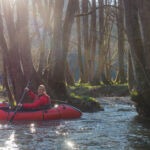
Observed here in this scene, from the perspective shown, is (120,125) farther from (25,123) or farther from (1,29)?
(1,29)

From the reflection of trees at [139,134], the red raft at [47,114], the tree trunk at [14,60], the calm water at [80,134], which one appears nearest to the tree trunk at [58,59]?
the tree trunk at [14,60]

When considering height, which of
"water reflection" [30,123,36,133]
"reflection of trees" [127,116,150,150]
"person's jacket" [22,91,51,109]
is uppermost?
"person's jacket" [22,91,51,109]

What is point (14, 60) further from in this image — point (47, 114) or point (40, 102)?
point (47, 114)

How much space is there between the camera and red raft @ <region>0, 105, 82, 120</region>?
11.8 meters

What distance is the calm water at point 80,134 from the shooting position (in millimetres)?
7641

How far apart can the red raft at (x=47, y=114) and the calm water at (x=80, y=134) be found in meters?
0.42

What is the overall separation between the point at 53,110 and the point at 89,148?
4920 millimetres

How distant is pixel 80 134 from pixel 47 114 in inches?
123

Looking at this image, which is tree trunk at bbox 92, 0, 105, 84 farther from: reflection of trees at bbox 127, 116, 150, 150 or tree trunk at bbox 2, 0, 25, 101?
reflection of trees at bbox 127, 116, 150, 150

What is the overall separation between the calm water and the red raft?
1.36 feet

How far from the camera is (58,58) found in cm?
1493

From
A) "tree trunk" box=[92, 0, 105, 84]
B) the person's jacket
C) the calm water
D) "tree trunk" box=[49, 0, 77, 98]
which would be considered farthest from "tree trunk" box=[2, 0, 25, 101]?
"tree trunk" box=[92, 0, 105, 84]

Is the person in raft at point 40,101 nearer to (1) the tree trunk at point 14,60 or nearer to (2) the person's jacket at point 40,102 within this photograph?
(2) the person's jacket at point 40,102

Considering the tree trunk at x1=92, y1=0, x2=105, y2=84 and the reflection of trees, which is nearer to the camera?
the reflection of trees
